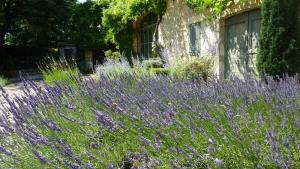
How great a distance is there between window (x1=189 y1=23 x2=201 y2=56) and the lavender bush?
643cm

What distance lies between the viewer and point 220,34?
8.05 m

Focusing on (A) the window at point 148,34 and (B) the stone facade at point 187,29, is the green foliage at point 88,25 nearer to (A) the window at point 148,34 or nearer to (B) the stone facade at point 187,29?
(A) the window at point 148,34

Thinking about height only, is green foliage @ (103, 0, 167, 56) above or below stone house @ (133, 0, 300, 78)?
above

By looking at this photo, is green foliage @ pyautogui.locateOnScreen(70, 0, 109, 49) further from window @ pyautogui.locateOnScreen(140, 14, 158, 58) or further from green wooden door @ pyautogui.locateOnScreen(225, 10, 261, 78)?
green wooden door @ pyautogui.locateOnScreen(225, 10, 261, 78)

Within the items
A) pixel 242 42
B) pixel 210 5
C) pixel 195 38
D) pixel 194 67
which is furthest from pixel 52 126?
pixel 195 38

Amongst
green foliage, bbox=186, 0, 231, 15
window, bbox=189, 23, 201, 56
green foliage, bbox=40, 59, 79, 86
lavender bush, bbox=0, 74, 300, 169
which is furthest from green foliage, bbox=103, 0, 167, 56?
lavender bush, bbox=0, 74, 300, 169

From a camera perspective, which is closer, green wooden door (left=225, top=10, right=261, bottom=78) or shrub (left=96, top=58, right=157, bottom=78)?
shrub (left=96, top=58, right=157, bottom=78)

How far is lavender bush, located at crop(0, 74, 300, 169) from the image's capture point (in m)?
1.82

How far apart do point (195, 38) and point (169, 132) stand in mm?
7809

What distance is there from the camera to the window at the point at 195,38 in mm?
9281

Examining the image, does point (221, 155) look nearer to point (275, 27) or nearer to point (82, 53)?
point (275, 27)

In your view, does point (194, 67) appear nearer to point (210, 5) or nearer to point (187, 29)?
point (210, 5)

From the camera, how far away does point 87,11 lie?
21281mm

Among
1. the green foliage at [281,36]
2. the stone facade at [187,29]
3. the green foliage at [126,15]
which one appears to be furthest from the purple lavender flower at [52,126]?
the green foliage at [126,15]
